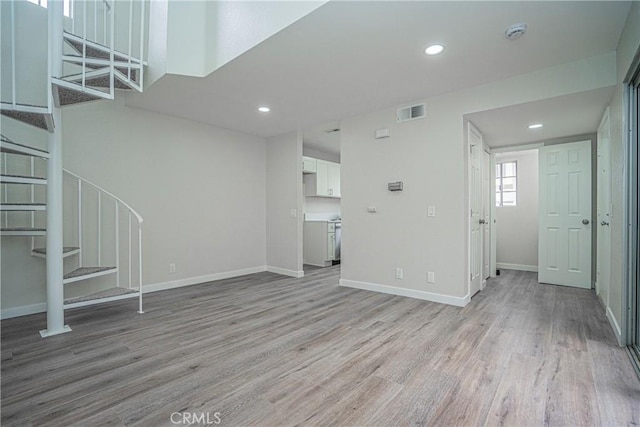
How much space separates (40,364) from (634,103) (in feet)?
15.6

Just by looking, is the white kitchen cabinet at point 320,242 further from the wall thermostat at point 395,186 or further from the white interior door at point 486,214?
the white interior door at point 486,214

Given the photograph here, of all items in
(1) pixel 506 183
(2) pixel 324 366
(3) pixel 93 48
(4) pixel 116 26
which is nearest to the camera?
(2) pixel 324 366

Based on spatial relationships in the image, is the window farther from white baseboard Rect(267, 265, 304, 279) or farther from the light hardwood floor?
white baseboard Rect(267, 265, 304, 279)

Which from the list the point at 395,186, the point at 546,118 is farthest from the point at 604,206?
the point at 395,186

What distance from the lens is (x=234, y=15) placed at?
9.57 feet

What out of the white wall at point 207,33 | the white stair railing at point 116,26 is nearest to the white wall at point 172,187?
the white stair railing at point 116,26

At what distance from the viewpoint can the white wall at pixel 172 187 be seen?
3574 mm

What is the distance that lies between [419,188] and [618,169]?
1783 millimetres

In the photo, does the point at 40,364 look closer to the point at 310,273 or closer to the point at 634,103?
the point at 310,273

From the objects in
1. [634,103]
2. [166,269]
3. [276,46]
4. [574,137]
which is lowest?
[166,269]

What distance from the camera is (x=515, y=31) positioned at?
7.64 feet

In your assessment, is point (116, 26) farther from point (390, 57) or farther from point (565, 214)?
point (565, 214)

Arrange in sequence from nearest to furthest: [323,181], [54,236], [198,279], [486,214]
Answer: [54,236] < [198,279] < [486,214] < [323,181]

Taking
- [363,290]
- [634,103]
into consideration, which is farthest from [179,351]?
[634,103]
